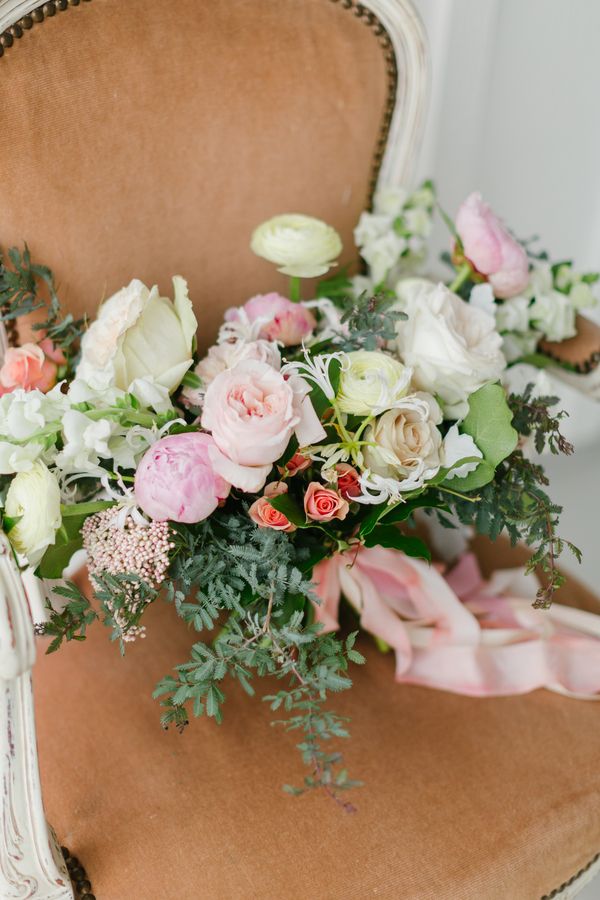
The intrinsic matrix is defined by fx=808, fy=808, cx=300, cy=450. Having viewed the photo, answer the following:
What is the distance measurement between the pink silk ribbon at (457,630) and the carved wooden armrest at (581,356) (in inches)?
10.6

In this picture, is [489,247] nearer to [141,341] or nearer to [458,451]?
[458,451]

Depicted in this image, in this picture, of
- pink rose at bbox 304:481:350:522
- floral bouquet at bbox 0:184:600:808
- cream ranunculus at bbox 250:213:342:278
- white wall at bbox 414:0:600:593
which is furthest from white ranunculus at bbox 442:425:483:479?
white wall at bbox 414:0:600:593

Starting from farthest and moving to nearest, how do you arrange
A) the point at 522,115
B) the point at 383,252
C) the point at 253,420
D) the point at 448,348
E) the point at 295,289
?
1. the point at 522,115
2. the point at 383,252
3. the point at 295,289
4. the point at 448,348
5. the point at 253,420

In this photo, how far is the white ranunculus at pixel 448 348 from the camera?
0.71m

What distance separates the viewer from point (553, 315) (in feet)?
2.99

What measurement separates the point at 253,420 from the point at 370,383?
0.11 meters

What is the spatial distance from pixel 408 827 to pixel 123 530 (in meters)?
0.37

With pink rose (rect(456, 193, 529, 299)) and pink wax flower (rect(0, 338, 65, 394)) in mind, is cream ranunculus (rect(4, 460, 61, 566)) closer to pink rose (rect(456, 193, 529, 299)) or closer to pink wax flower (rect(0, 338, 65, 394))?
pink wax flower (rect(0, 338, 65, 394))

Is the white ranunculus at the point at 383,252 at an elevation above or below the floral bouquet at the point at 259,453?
above

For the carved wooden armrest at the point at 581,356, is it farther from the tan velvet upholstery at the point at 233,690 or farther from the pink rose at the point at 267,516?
the pink rose at the point at 267,516

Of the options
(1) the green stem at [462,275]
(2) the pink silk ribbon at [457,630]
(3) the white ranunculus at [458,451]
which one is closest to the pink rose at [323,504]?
(3) the white ranunculus at [458,451]

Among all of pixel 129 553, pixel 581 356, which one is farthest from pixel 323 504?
pixel 581 356

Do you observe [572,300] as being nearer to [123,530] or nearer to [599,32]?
[123,530]

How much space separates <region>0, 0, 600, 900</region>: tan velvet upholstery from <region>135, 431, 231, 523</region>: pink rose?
29cm
